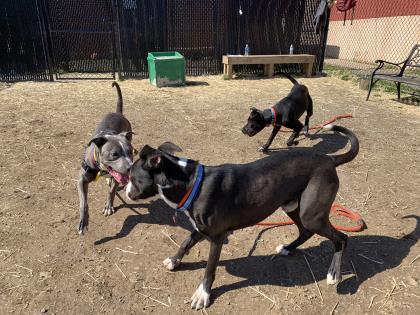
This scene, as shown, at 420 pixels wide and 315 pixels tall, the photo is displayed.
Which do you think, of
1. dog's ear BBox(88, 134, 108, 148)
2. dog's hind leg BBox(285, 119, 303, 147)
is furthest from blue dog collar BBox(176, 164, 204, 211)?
dog's hind leg BBox(285, 119, 303, 147)

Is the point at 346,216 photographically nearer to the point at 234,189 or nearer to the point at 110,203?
the point at 234,189

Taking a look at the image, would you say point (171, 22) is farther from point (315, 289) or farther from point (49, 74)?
point (315, 289)

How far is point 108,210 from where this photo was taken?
4430 millimetres

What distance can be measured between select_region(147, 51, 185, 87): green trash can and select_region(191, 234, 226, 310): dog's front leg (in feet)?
28.4

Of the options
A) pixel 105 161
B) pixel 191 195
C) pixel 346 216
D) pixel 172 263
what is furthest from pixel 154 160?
pixel 346 216

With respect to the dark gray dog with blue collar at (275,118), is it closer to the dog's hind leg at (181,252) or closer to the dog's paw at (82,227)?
the dog's hind leg at (181,252)

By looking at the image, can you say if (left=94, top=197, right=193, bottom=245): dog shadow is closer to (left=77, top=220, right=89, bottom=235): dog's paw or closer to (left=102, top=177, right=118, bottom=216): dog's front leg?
(left=102, top=177, right=118, bottom=216): dog's front leg

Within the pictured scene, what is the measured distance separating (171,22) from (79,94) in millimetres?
4541

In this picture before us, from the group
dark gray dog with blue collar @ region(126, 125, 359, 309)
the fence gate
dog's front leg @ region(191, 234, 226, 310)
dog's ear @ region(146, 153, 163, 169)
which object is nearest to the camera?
dog's ear @ region(146, 153, 163, 169)

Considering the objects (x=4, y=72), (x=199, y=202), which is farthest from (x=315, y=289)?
(x=4, y=72)

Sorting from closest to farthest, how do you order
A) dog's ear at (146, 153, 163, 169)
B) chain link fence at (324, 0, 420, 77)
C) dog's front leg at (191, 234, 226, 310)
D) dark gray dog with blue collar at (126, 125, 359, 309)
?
1. dog's ear at (146, 153, 163, 169)
2. dark gray dog with blue collar at (126, 125, 359, 309)
3. dog's front leg at (191, 234, 226, 310)
4. chain link fence at (324, 0, 420, 77)

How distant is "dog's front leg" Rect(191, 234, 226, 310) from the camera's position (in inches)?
120

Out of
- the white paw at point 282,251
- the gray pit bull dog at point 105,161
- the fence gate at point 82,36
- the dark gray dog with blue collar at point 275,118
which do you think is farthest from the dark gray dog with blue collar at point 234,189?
the fence gate at point 82,36

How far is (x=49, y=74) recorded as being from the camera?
11852mm
